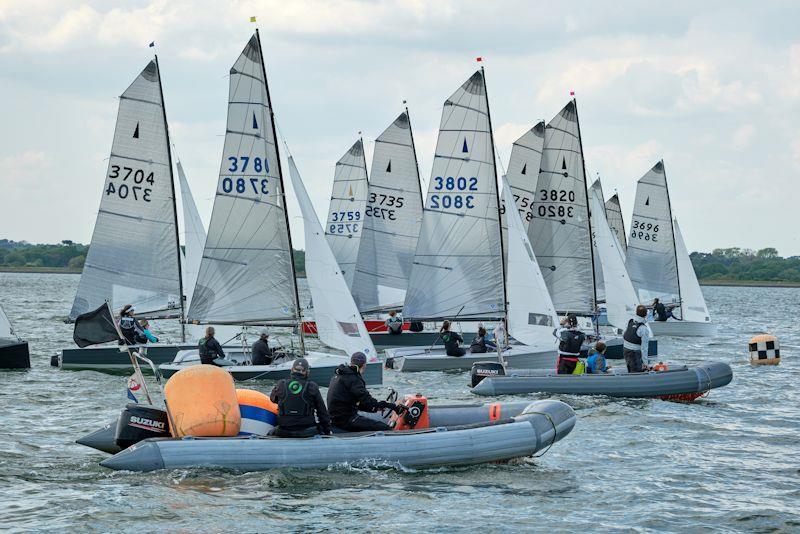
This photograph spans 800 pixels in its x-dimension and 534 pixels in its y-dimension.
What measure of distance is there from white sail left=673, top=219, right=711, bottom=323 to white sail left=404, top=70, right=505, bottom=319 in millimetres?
17558

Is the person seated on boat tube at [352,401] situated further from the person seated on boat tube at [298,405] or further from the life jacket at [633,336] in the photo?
the life jacket at [633,336]

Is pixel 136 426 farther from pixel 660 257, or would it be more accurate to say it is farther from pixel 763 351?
pixel 660 257

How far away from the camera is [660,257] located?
47188 millimetres

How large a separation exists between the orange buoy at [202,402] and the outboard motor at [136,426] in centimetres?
40

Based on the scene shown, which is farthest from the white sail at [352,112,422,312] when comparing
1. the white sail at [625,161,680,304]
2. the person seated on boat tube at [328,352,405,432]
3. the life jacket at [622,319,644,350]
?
the person seated on boat tube at [328,352,405,432]

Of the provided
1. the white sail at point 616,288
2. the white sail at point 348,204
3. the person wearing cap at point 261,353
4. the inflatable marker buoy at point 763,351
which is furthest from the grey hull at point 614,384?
the white sail at point 348,204

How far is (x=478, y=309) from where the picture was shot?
3148 centimetres

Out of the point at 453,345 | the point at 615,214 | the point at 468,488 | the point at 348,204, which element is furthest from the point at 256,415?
the point at 615,214

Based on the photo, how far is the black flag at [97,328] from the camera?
2322 centimetres

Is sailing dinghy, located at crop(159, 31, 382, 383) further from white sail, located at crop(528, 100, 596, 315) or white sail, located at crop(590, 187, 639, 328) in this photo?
white sail, located at crop(590, 187, 639, 328)

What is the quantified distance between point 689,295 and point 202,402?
34.9 metres

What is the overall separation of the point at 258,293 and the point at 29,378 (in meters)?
5.92

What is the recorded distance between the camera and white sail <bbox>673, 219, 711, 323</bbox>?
153 feet

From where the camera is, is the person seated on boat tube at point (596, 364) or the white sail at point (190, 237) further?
the white sail at point (190, 237)
